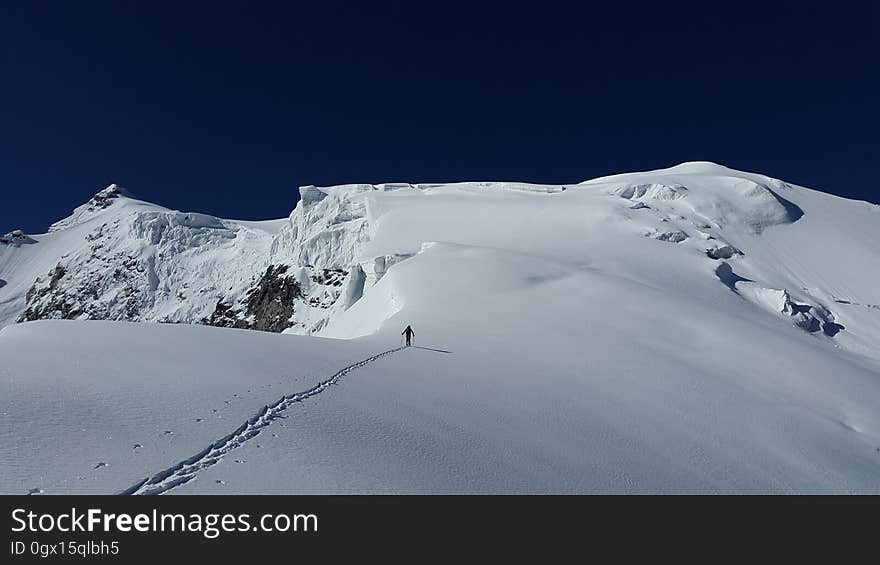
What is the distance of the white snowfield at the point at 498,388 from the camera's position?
23.3 feet

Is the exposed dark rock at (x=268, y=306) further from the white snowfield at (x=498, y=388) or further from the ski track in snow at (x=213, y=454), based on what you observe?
the ski track in snow at (x=213, y=454)

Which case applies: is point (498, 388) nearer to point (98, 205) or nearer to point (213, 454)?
point (213, 454)

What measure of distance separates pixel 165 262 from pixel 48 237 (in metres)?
50.1

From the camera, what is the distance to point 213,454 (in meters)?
6.92

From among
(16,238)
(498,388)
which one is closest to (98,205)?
(16,238)

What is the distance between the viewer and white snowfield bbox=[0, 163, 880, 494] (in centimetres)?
711

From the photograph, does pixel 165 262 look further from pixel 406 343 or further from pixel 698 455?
pixel 698 455

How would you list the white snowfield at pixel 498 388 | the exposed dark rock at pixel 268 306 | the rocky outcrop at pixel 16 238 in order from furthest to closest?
the rocky outcrop at pixel 16 238 < the exposed dark rock at pixel 268 306 < the white snowfield at pixel 498 388

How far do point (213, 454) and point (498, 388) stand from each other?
6927 mm

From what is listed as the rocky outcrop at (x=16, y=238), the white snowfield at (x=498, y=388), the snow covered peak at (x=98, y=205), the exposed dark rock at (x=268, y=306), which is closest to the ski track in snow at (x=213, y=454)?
the white snowfield at (x=498, y=388)

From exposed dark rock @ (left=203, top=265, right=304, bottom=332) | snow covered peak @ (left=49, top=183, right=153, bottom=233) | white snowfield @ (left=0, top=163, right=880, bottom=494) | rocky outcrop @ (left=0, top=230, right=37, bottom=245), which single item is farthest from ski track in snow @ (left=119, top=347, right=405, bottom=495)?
rocky outcrop @ (left=0, top=230, right=37, bottom=245)

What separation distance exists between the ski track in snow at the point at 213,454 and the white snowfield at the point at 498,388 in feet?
0.11

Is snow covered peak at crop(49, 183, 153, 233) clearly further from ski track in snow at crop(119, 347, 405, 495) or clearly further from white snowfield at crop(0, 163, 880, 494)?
ski track in snow at crop(119, 347, 405, 495)
